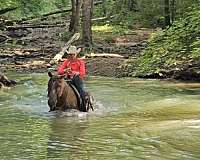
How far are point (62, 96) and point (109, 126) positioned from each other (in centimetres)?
222

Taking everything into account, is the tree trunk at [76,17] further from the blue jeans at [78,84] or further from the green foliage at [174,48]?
the blue jeans at [78,84]

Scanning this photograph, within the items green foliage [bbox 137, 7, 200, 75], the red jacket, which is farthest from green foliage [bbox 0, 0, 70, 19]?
the red jacket

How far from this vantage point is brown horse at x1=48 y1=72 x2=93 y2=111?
12870 mm

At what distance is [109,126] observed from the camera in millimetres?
11367

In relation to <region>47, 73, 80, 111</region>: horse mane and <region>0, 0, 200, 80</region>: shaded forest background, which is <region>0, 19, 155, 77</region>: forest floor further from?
<region>47, 73, 80, 111</region>: horse mane

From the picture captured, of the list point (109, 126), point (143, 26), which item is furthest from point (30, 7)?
point (109, 126)

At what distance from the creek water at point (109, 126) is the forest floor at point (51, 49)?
19.3 feet

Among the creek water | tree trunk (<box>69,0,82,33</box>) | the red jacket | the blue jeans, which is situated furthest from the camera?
tree trunk (<box>69,0,82,33</box>)

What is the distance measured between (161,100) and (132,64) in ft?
27.2

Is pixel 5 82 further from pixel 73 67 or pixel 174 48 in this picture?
pixel 174 48

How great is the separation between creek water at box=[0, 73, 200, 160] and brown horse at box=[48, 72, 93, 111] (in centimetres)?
27

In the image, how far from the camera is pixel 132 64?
23.7 m

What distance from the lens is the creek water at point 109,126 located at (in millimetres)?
8805

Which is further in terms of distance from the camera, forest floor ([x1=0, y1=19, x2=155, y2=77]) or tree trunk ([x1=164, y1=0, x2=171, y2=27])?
tree trunk ([x1=164, y1=0, x2=171, y2=27])
